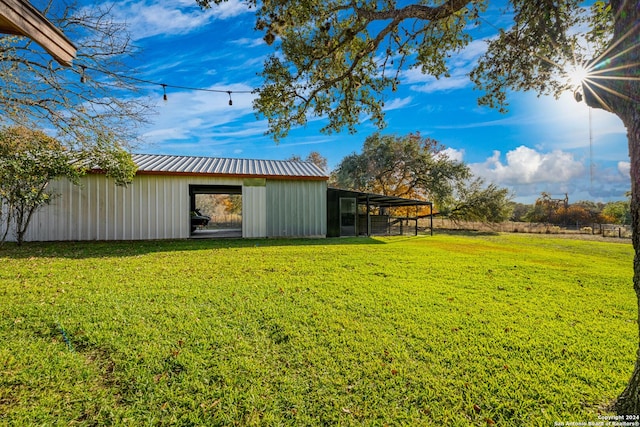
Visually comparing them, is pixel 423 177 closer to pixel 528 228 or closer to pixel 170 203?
pixel 528 228

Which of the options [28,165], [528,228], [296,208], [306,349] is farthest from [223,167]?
[528,228]

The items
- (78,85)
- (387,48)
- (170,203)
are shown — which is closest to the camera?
(387,48)

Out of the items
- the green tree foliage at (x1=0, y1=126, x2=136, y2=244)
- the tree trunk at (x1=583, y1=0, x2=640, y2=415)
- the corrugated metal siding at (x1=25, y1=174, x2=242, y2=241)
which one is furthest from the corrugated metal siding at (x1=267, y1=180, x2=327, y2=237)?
the tree trunk at (x1=583, y1=0, x2=640, y2=415)

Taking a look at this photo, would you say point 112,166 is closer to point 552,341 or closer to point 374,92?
point 374,92

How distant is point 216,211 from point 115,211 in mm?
25006

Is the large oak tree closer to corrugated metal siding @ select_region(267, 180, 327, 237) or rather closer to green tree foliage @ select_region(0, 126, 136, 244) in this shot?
green tree foliage @ select_region(0, 126, 136, 244)

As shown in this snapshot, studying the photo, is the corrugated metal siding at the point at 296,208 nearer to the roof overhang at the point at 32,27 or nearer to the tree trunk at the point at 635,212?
the roof overhang at the point at 32,27

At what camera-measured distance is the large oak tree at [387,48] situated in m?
3.82

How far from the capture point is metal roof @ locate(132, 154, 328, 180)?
10.9 meters

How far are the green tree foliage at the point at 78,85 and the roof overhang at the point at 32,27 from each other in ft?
17.3

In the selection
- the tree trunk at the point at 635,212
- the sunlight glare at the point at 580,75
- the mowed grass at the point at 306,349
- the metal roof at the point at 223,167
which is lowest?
the mowed grass at the point at 306,349

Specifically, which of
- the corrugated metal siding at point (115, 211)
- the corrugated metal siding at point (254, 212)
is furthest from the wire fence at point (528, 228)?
the corrugated metal siding at point (115, 211)

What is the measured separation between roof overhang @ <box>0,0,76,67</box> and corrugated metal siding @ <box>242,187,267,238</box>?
31.1 feet

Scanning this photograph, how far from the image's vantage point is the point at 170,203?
Answer: 1072cm
